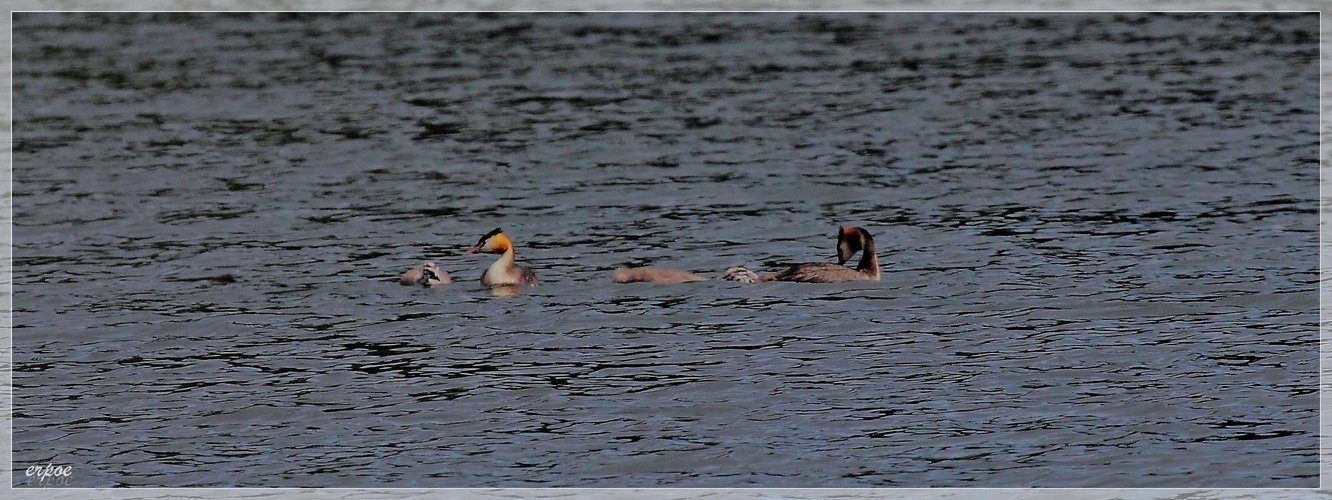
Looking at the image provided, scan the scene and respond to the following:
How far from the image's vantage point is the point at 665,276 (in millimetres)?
15438

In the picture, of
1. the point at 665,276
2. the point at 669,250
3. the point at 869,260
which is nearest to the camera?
the point at 665,276

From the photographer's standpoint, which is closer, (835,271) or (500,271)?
(500,271)

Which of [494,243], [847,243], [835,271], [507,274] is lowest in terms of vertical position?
[835,271]

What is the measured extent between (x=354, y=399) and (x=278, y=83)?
1603 centimetres

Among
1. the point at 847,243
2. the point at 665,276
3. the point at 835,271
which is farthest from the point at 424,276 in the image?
the point at 847,243

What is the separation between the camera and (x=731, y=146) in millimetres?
22438

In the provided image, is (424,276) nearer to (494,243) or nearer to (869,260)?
(494,243)

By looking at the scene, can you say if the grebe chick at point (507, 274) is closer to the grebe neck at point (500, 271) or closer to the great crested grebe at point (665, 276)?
the grebe neck at point (500, 271)

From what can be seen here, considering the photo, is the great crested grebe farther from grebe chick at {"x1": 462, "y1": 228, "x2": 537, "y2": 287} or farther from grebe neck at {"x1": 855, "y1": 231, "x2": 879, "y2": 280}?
grebe neck at {"x1": 855, "y1": 231, "x2": 879, "y2": 280}

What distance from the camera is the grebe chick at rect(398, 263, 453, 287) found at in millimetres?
15492

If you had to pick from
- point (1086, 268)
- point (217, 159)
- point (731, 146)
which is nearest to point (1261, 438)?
point (1086, 268)
